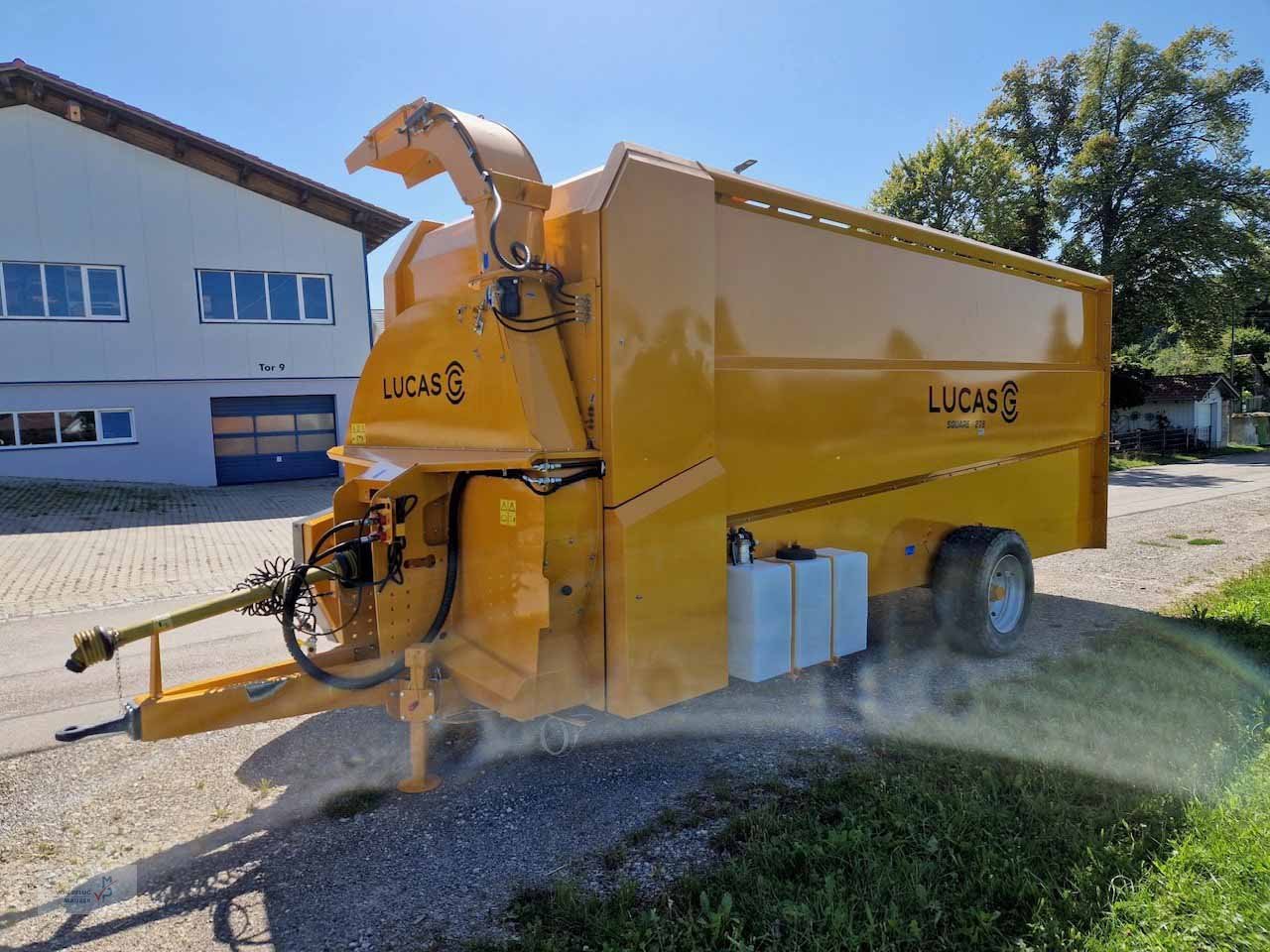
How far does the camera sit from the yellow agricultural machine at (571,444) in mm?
3697

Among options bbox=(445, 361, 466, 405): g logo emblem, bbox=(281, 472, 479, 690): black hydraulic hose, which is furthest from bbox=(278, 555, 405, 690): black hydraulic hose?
bbox=(445, 361, 466, 405): g logo emblem

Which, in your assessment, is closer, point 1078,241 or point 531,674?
point 531,674

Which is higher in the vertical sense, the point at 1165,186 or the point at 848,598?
the point at 1165,186

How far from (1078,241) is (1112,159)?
292cm

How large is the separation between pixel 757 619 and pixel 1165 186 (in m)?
31.9

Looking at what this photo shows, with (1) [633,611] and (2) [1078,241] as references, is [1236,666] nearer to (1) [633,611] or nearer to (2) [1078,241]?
(1) [633,611]

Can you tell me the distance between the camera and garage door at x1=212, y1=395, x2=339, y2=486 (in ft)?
65.3

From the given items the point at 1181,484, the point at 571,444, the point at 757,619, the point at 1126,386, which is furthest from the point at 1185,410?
the point at 571,444

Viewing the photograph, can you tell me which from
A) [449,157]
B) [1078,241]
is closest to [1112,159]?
[1078,241]

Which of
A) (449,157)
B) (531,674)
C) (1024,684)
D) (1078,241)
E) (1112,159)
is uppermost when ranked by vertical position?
(1112,159)

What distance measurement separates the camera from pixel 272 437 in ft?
67.3

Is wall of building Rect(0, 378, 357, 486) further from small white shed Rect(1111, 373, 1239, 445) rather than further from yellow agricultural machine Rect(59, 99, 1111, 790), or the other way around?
small white shed Rect(1111, 373, 1239, 445)

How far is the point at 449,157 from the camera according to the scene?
3977 millimetres

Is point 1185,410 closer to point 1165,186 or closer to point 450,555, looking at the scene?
point 1165,186
